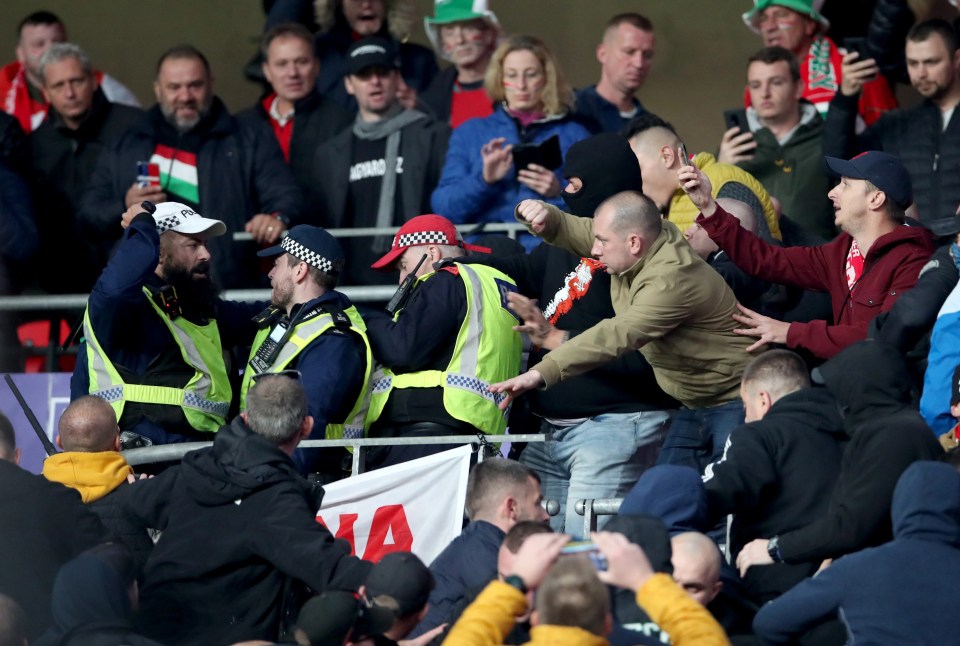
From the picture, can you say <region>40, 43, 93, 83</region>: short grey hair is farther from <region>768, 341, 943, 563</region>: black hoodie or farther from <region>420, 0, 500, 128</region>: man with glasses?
<region>768, 341, 943, 563</region>: black hoodie

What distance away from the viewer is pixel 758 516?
635cm

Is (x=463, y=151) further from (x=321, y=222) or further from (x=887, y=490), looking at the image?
(x=887, y=490)

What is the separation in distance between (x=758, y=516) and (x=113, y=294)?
9.87ft

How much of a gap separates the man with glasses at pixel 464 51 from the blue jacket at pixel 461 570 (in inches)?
185

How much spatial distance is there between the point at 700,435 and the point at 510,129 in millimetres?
2642

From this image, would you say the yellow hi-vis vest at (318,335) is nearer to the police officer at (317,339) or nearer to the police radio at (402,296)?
the police officer at (317,339)

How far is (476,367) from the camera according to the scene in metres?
7.91

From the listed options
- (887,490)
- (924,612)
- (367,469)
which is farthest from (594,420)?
(924,612)

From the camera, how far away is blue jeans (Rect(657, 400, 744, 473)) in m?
7.48

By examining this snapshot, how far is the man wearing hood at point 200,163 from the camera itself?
1020 centimetres

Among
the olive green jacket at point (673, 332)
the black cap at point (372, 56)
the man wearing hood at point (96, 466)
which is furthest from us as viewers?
the black cap at point (372, 56)

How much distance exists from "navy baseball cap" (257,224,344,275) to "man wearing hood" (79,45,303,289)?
1.84 meters

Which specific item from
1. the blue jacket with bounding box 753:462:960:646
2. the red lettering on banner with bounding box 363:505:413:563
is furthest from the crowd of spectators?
the red lettering on banner with bounding box 363:505:413:563

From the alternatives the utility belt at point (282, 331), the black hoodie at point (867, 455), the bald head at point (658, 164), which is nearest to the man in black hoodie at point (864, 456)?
the black hoodie at point (867, 455)
